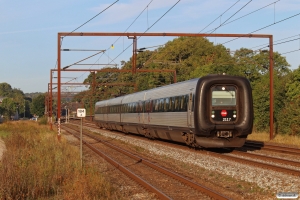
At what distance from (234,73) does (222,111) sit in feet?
97.0

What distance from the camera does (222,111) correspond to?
20.4 metres

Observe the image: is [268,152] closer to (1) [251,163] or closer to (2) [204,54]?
(1) [251,163]

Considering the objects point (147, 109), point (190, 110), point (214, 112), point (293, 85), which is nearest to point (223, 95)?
point (214, 112)

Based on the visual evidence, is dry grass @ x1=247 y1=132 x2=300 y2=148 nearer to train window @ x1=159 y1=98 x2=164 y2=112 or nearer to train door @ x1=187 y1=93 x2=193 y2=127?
train door @ x1=187 y1=93 x2=193 y2=127

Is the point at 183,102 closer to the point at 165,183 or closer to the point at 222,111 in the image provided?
the point at 222,111

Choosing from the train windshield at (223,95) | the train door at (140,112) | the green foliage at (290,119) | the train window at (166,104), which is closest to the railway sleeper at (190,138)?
the train windshield at (223,95)

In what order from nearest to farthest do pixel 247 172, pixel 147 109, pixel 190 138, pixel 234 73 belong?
1. pixel 247 172
2. pixel 190 138
3. pixel 147 109
4. pixel 234 73

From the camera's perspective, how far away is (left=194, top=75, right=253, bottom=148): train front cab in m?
20.2

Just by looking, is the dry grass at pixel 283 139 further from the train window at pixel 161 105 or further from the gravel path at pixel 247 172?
the gravel path at pixel 247 172

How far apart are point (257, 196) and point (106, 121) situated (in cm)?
4031

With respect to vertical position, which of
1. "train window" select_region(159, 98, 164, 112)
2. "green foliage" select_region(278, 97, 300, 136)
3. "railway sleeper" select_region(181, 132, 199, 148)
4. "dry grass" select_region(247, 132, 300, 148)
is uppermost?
"train window" select_region(159, 98, 164, 112)

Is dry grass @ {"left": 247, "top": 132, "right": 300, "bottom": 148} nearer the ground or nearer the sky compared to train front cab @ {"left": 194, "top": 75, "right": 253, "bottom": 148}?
nearer the ground

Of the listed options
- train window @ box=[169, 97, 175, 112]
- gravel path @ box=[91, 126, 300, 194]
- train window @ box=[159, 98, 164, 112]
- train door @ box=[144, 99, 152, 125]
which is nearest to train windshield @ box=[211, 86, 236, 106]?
gravel path @ box=[91, 126, 300, 194]

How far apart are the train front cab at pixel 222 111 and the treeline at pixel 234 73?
16.1 ft
